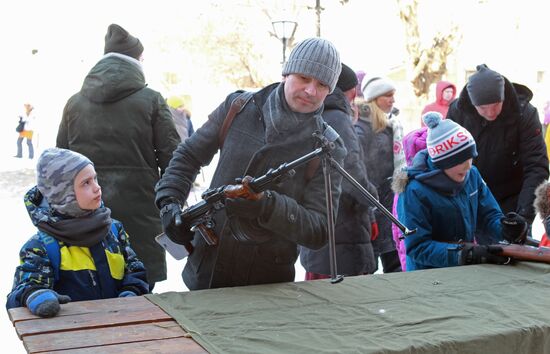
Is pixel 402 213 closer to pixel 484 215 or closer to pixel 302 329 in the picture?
pixel 484 215

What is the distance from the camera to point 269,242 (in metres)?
2.40

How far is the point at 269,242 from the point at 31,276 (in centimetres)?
77

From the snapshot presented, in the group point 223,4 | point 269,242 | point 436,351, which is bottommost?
point 436,351

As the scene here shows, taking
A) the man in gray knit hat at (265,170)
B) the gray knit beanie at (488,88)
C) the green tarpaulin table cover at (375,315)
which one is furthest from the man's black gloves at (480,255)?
the gray knit beanie at (488,88)

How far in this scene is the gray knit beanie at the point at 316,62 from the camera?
7.63 feet

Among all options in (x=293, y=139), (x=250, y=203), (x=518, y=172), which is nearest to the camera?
(x=250, y=203)

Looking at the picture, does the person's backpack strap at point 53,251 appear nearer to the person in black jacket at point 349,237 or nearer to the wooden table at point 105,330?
the wooden table at point 105,330

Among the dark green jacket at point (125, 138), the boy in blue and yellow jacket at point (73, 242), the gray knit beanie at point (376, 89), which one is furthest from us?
the gray knit beanie at point (376, 89)

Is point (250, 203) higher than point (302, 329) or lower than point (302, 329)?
higher

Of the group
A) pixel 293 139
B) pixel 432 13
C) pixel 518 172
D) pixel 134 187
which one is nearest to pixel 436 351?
pixel 293 139

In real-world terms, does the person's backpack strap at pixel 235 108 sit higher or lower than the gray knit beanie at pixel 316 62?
lower

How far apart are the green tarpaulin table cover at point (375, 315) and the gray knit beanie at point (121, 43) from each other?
6.04 feet

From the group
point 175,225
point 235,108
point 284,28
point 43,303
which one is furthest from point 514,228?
point 284,28

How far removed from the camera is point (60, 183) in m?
2.34
